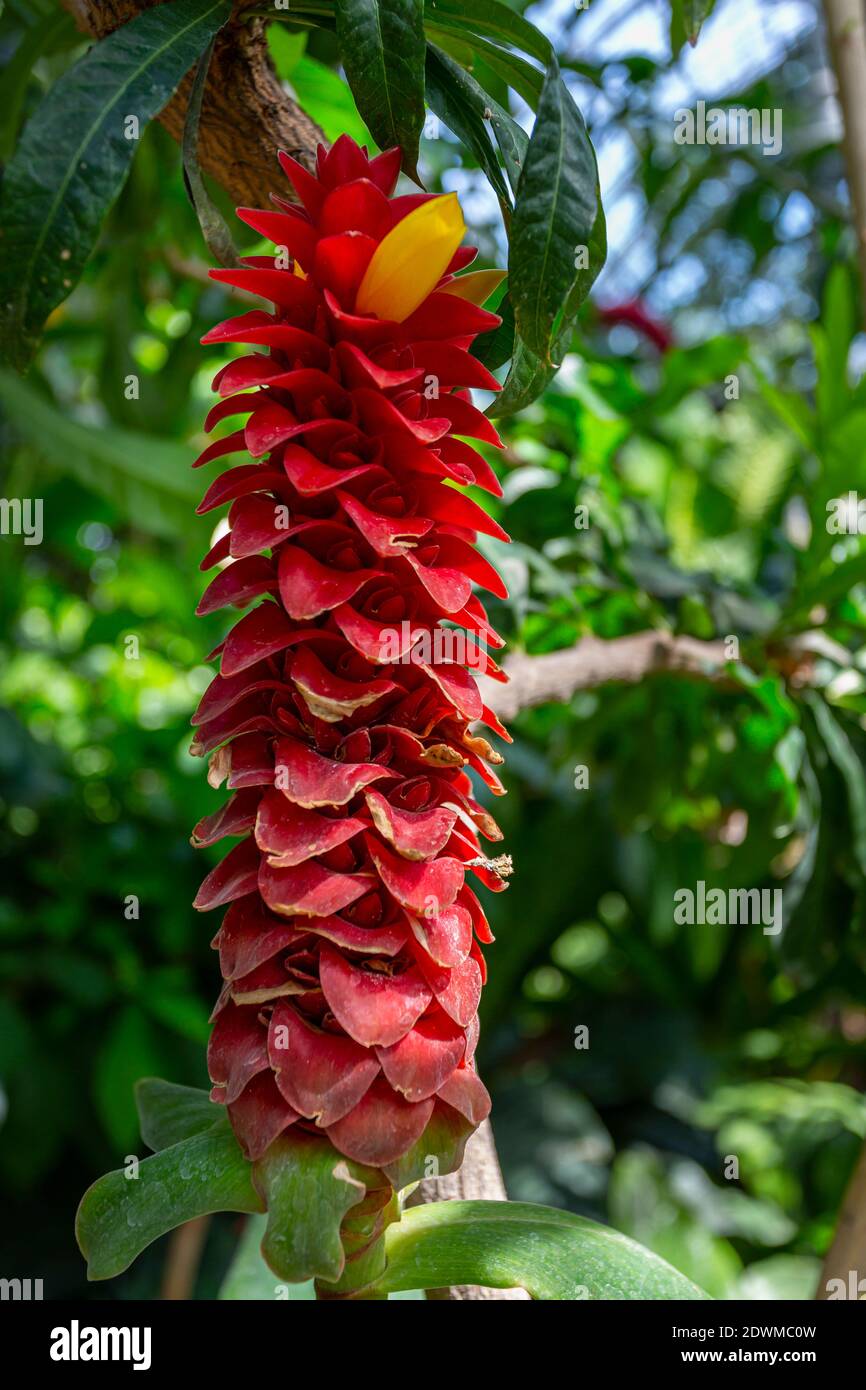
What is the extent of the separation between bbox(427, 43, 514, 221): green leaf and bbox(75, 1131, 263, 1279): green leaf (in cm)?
47

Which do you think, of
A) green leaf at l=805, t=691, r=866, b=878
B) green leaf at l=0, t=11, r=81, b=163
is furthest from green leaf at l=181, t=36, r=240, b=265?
green leaf at l=805, t=691, r=866, b=878

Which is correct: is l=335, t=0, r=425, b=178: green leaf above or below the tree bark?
above

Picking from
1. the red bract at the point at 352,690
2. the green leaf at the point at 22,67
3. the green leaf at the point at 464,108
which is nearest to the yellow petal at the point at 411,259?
the red bract at the point at 352,690

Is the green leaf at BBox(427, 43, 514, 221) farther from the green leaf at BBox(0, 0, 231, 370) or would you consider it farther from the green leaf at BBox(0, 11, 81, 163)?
the green leaf at BBox(0, 11, 81, 163)

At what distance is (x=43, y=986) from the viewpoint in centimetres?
173

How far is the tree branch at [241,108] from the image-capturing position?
584 mm

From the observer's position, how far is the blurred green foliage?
3.76ft

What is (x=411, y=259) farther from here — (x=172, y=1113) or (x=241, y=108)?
(x=172, y=1113)

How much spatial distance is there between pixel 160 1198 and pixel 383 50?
1.66 ft

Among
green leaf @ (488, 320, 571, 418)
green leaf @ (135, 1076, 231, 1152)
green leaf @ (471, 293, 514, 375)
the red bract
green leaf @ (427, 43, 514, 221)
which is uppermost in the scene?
green leaf @ (427, 43, 514, 221)

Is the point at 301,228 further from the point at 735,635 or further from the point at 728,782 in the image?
the point at 728,782

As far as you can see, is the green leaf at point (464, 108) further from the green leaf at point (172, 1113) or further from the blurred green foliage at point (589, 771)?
the green leaf at point (172, 1113)
